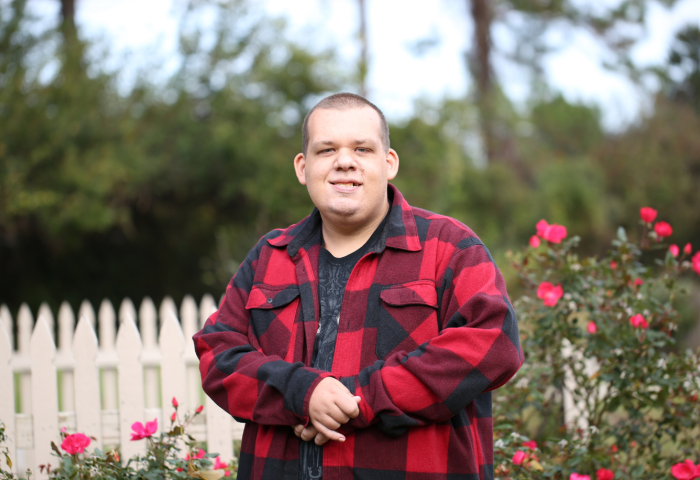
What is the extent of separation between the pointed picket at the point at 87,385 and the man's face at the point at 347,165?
216 centimetres

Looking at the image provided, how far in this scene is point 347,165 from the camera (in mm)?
1749

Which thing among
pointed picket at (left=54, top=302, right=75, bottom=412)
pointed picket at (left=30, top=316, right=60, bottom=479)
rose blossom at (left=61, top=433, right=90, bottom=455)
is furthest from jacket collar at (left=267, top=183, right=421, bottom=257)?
pointed picket at (left=54, top=302, right=75, bottom=412)

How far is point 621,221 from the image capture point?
1281 cm

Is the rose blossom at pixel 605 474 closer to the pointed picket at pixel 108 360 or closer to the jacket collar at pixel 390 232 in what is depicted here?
the jacket collar at pixel 390 232

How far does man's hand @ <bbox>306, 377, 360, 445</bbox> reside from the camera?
1486 millimetres

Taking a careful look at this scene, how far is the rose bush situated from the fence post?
1956 mm

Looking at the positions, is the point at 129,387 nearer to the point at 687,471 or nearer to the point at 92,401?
the point at 92,401

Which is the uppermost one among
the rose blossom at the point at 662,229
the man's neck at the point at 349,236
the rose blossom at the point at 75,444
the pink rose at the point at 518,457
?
the rose blossom at the point at 662,229

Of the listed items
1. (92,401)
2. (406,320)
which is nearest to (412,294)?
(406,320)

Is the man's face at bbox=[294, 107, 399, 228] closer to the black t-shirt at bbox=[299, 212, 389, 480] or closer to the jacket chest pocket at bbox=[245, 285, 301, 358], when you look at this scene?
the black t-shirt at bbox=[299, 212, 389, 480]

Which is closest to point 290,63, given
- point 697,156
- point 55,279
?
point 55,279

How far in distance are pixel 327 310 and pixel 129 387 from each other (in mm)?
2030

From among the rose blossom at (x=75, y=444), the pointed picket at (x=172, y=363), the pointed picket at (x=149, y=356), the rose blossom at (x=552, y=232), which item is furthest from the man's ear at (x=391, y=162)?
the pointed picket at (x=149, y=356)

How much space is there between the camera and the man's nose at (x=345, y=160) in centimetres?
175
